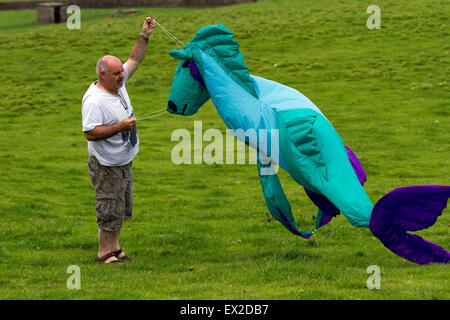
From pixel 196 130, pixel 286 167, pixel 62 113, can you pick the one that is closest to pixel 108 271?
pixel 286 167

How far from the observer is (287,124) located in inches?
266

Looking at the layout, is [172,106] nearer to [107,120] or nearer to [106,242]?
[107,120]

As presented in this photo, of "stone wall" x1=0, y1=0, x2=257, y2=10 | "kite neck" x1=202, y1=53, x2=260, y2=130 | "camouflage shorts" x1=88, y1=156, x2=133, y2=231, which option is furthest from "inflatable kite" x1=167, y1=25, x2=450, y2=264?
"stone wall" x1=0, y1=0, x2=257, y2=10

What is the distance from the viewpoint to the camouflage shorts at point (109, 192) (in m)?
7.46

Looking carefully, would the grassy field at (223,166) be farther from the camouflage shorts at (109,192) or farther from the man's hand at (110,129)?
the man's hand at (110,129)

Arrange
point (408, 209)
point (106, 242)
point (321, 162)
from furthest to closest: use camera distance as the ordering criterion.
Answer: point (106, 242), point (321, 162), point (408, 209)

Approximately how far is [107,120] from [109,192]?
2.57ft

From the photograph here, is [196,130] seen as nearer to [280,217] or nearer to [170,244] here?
[170,244]

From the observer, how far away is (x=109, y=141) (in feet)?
24.3

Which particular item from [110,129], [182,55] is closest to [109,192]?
[110,129]

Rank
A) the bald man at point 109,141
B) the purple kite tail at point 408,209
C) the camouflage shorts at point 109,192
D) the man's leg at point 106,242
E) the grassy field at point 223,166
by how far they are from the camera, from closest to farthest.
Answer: the purple kite tail at point 408,209
the grassy field at point 223,166
the bald man at point 109,141
the camouflage shorts at point 109,192
the man's leg at point 106,242

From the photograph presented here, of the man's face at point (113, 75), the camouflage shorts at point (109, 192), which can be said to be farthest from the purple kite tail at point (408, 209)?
the man's face at point (113, 75)

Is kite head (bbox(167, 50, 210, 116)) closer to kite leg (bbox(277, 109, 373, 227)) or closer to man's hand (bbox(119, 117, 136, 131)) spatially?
man's hand (bbox(119, 117, 136, 131))

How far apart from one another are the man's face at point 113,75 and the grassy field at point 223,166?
1.98 m
